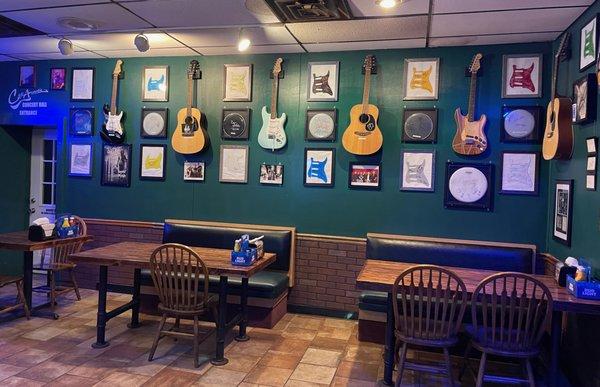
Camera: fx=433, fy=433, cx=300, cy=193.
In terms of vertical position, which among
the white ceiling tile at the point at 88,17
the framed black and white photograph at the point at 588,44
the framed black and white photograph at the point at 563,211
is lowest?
the framed black and white photograph at the point at 563,211

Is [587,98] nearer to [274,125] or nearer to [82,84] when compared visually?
[274,125]

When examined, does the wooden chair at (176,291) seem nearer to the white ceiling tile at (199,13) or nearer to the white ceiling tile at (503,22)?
the white ceiling tile at (199,13)

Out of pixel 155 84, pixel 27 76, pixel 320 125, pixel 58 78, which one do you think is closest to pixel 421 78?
pixel 320 125

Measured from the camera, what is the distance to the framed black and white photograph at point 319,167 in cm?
468

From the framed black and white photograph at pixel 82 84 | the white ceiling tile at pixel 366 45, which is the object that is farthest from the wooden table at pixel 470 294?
the framed black and white photograph at pixel 82 84

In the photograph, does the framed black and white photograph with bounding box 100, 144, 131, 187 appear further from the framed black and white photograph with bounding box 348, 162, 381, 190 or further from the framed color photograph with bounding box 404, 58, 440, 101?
the framed color photograph with bounding box 404, 58, 440, 101

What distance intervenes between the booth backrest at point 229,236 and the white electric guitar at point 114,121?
1267mm

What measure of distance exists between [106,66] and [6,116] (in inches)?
63.5

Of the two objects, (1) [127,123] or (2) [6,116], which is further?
(2) [6,116]

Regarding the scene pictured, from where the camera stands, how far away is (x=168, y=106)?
5.15 metres

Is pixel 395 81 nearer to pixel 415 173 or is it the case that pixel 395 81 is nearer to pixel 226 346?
pixel 415 173

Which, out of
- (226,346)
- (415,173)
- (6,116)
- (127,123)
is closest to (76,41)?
(127,123)

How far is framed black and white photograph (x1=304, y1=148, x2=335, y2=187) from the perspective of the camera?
4.68m

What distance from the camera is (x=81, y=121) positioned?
541cm
